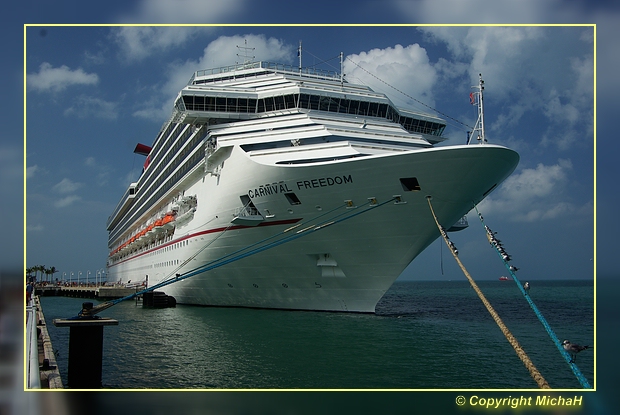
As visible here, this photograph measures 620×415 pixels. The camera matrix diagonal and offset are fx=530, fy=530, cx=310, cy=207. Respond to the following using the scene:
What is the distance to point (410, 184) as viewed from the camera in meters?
17.0

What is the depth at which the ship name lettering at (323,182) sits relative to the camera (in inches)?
683

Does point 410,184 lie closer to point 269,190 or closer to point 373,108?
point 269,190

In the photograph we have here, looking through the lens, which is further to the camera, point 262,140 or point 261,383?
point 262,140

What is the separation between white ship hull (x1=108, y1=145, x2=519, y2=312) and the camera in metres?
16.6

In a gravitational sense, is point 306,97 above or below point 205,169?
above

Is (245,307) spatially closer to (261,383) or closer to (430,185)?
(430,185)

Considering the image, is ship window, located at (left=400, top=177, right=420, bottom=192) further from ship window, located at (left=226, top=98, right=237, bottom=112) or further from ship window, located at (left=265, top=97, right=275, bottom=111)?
ship window, located at (left=226, top=98, right=237, bottom=112)

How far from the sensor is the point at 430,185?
54.9 feet

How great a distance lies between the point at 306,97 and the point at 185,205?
9087mm

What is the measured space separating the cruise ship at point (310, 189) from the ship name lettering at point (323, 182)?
37 millimetres

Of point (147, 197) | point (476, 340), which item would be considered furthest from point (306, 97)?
point (147, 197)

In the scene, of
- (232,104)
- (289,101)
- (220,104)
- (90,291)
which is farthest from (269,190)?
(90,291)

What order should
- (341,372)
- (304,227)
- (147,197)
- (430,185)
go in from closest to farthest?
(341,372) → (430,185) → (304,227) → (147,197)

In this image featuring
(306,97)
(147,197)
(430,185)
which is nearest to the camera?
(430,185)
